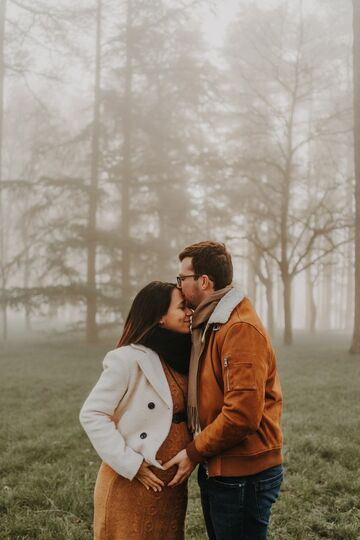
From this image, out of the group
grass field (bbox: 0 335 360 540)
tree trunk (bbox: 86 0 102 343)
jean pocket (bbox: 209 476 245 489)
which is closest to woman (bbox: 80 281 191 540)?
jean pocket (bbox: 209 476 245 489)

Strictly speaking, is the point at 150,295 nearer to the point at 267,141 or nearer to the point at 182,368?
the point at 182,368

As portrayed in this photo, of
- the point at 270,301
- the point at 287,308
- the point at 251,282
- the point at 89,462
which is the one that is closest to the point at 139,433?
the point at 89,462

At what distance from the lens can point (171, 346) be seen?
2754 millimetres

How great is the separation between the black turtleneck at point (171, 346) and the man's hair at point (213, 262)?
37cm

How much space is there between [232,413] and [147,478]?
0.65 meters

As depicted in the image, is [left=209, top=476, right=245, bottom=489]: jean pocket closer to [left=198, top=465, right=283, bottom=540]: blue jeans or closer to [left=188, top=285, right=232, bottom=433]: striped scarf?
[left=198, top=465, right=283, bottom=540]: blue jeans

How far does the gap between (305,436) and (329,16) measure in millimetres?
22367

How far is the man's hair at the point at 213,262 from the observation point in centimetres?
268

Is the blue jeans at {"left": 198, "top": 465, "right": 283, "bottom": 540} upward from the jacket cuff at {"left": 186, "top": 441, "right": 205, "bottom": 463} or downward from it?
downward

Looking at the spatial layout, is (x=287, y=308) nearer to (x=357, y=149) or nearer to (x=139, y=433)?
(x=357, y=149)

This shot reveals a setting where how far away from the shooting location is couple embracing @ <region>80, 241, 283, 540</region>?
7.82 ft

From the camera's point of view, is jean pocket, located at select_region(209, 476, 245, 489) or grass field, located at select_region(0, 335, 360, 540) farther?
grass field, located at select_region(0, 335, 360, 540)

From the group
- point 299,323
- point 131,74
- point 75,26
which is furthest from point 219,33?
point 299,323

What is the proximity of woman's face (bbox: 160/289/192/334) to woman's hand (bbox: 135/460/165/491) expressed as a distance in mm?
741
